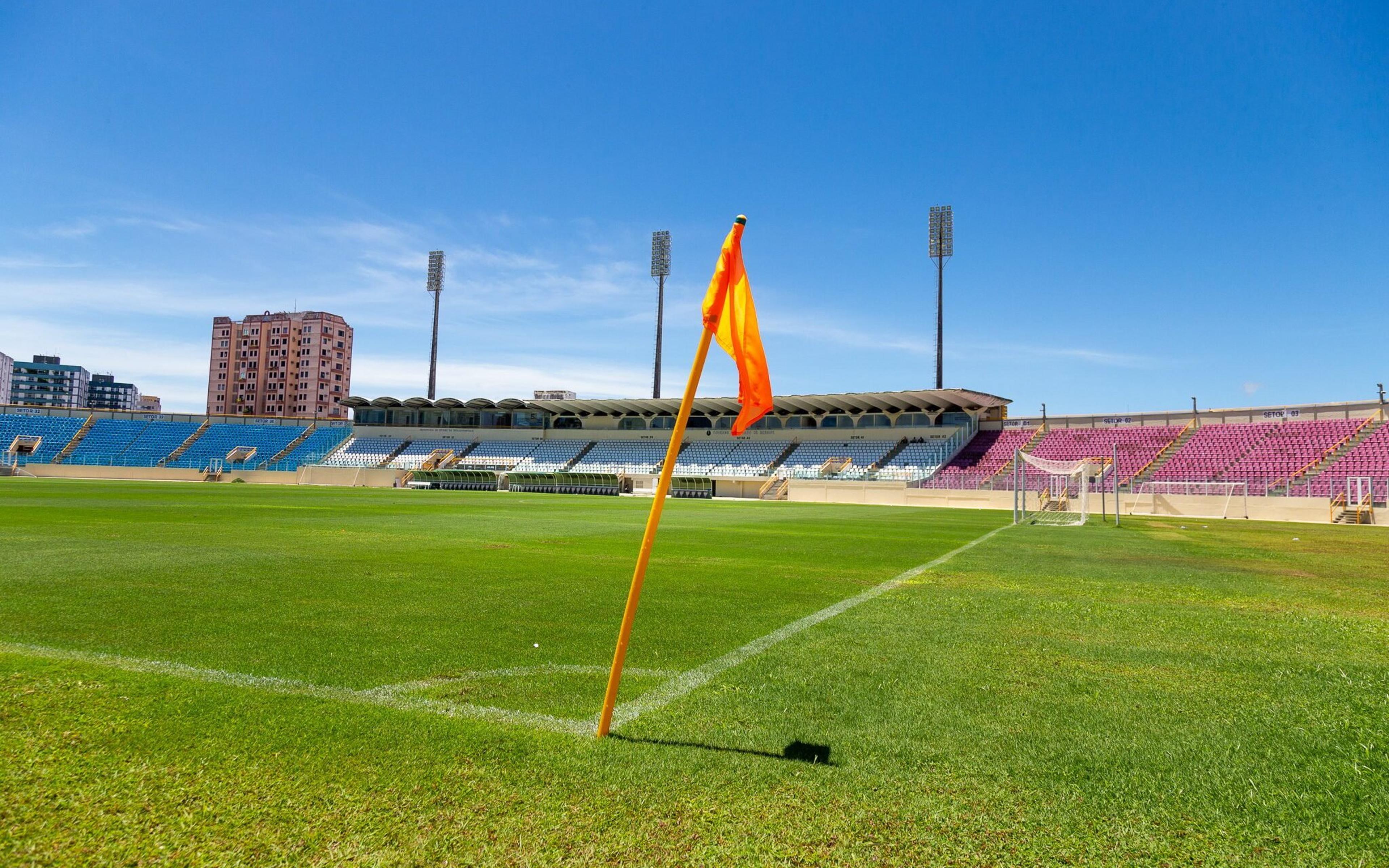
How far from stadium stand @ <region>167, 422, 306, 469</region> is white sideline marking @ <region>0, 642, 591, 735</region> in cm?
6482

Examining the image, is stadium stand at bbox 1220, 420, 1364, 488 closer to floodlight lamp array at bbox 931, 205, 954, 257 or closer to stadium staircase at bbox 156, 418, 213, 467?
floodlight lamp array at bbox 931, 205, 954, 257

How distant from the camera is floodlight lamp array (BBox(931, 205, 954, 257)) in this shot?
57906 mm

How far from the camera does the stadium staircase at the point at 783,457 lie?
5509 cm

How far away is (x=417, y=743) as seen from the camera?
3.37 metres

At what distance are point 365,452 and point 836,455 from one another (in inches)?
1608

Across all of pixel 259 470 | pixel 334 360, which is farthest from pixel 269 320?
pixel 259 470

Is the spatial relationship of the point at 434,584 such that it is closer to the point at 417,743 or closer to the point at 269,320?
the point at 417,743

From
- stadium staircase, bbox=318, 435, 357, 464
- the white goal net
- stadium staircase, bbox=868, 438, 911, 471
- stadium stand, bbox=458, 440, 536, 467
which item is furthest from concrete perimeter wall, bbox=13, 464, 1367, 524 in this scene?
stadium stand, bbox=458, 440, 536, 467

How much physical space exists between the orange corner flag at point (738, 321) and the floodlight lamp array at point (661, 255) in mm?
64216

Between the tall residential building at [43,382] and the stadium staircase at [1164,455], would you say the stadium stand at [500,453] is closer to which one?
the stadium staircase at [1164,455]

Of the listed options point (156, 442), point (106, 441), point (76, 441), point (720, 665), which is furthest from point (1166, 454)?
point (76, 441)

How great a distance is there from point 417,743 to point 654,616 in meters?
3.53

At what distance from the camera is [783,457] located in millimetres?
57312

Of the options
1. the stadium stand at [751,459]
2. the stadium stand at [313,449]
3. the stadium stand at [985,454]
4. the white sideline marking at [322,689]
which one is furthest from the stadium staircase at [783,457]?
the white sideline marking at [322,689]
